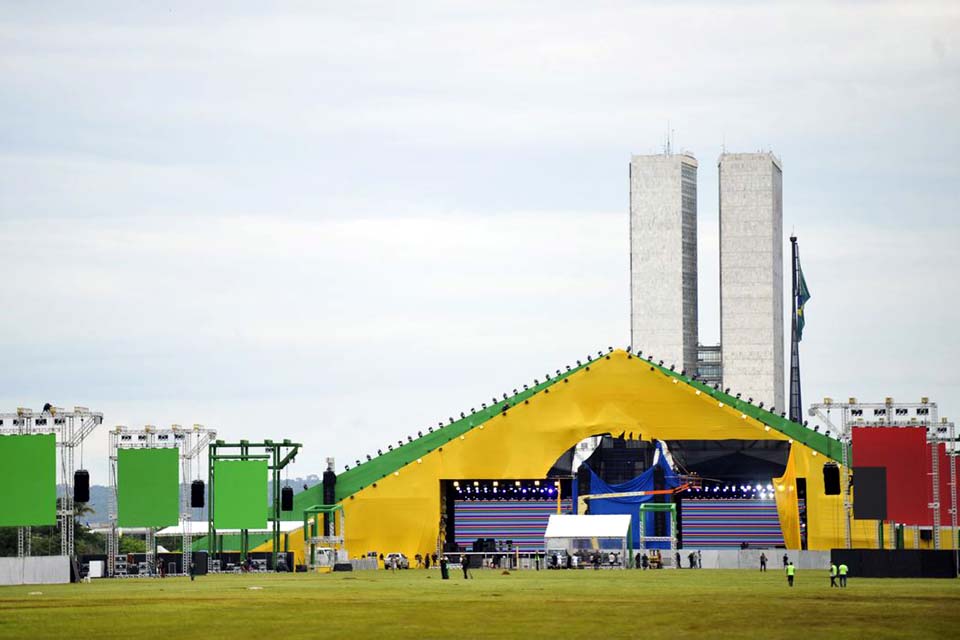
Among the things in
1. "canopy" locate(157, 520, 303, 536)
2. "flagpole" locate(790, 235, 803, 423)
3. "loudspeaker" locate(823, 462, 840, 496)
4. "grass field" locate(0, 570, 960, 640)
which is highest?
"flagpole" locate(790, 235, 803, 423)

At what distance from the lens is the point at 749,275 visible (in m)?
178

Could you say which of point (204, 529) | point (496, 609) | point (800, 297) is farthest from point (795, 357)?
point (496, 609)

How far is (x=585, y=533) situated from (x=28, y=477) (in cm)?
2849

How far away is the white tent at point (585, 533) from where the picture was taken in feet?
289

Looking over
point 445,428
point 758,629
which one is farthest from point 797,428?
point 758,629

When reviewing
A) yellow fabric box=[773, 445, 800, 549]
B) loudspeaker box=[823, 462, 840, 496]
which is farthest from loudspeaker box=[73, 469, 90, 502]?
yellow fabric box=[773, 445, 800, 549]

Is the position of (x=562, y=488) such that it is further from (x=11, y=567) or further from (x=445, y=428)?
(x=11, y=567)

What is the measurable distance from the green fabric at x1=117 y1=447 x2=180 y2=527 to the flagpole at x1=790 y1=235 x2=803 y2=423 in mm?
75987

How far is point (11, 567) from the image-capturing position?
2931 inches

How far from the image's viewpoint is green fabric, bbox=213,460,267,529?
88.1m

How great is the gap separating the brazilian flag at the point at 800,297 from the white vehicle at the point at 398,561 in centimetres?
6077

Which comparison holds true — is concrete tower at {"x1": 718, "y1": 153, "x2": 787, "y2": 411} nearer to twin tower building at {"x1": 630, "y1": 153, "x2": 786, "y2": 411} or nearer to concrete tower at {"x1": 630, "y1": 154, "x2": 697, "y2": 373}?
twin tower building at {"x1": 630, "y1": 153, "x2": 786, "y2": 411}

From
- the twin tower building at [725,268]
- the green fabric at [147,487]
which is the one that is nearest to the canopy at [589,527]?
the green fabric at [147,487]

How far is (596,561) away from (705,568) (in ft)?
18.1
